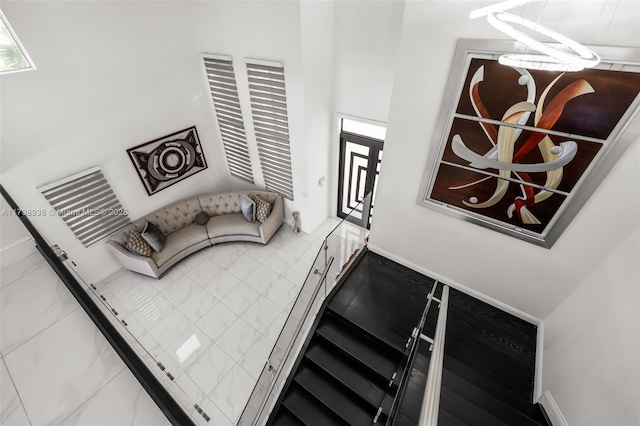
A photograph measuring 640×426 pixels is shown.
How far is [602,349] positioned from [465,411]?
4.55 feet

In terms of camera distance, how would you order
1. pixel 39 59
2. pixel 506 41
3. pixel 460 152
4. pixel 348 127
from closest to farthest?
1. pixel 506 41
2. pixel 460 152
3. pixel 39 59
4. pixel 348 127

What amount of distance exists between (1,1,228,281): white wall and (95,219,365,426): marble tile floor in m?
1.37

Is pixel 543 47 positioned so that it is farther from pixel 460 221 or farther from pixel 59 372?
pixel 59 372

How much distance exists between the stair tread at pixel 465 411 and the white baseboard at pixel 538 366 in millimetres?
532

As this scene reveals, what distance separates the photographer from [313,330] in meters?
3.87

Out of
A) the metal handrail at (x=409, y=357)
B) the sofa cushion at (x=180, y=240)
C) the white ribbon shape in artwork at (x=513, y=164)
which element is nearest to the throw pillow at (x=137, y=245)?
the sofa cushion at (x=180, y=240)

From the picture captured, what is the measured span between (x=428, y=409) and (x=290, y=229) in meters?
5.60

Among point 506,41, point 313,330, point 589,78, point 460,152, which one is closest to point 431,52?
point 506,41

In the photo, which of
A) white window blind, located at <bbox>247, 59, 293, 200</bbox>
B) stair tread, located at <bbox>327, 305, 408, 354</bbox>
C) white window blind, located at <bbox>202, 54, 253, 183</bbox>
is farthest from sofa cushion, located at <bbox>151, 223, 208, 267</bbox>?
stair tread, located at <bbox>327, 305, 408, 354</bbox>

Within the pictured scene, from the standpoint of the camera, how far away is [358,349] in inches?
144

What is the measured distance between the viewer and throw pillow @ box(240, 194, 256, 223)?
21.6 ft

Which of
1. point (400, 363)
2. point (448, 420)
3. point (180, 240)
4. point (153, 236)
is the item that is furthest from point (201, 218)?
point (448, 420)

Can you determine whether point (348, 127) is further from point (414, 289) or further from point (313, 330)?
point (313, 330)

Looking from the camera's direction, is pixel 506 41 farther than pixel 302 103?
No
